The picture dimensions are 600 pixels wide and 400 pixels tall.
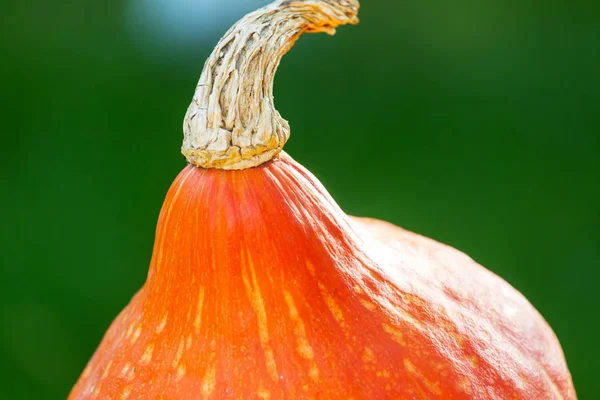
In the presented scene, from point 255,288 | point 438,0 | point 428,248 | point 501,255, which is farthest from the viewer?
point 501,255

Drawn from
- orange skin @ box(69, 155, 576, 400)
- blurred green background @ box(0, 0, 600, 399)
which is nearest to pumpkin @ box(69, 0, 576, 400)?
orange skin @ box(69, 155, 576, 400)

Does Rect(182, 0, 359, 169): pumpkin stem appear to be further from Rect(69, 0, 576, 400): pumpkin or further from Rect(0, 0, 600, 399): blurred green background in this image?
Rect(0, 0, 600, 399): blurred green background

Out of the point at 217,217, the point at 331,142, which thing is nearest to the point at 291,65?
the point at 331,142

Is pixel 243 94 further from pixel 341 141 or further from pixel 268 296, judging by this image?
pixel 341 141

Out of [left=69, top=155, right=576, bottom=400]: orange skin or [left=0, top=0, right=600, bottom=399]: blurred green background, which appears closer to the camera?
[left=69, top=155, right=576, bottom=400]: orange skin

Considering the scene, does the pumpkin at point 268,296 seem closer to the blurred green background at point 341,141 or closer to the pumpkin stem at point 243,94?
the pumpkin stem at point 243,94

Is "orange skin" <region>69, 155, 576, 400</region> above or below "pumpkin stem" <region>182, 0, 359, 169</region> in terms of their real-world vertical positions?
below

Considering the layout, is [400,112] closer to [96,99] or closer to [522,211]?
[522,211]
